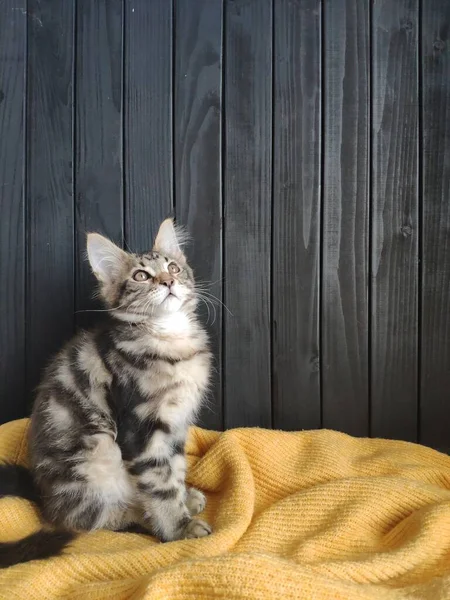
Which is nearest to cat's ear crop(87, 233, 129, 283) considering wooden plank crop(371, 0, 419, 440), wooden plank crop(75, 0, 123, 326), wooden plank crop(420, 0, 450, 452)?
wooden plank crop(75, 0, 123, 326)

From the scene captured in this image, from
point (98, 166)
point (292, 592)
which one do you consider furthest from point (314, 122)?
point (292, 592)

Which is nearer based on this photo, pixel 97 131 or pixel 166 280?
pixel 166 280

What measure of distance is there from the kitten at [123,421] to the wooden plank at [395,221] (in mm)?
637

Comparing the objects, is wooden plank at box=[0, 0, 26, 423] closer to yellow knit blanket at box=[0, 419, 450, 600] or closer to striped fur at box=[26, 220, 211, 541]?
yellow knit blanket at box=[0, 419, 450, 600]

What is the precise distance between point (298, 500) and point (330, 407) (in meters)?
0.51

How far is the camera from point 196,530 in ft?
4.09

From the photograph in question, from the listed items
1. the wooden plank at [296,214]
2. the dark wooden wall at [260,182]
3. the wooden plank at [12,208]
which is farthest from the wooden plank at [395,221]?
the wooden plank at [12,208]

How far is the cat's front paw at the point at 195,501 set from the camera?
140 centimetres

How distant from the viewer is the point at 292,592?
902 millimetres

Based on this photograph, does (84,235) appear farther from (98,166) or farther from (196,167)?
(196,167)

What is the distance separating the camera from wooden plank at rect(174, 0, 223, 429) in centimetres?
172

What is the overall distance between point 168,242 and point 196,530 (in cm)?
82

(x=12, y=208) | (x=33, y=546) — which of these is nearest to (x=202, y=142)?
(x=12, y=208)

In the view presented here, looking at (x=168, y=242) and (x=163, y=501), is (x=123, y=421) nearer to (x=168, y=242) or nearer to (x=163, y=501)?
(x=163, y=501)
